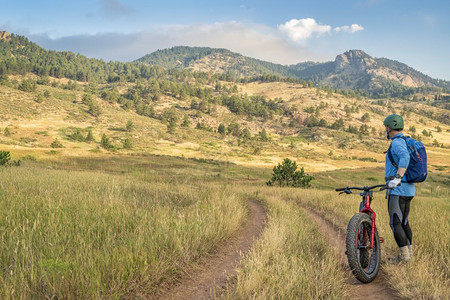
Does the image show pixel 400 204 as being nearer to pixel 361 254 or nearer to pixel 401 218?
pixel 401 218

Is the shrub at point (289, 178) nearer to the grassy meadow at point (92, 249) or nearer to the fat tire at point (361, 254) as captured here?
the grassy meadow at point (92, 249)

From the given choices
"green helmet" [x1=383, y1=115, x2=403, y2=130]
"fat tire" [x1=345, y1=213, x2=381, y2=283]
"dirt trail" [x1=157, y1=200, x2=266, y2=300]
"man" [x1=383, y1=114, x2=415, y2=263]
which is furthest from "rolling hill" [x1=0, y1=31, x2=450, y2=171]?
"man" [x1=383, y1=114, x2=415, y2=263]

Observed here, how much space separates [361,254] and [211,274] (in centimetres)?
296

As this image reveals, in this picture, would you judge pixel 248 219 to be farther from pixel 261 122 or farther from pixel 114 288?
pixel 261 122

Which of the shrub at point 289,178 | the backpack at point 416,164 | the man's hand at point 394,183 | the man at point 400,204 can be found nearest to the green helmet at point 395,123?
the man at point 400,204

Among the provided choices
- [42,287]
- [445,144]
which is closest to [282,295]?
[42,287]

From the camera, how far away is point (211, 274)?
474 centimetres

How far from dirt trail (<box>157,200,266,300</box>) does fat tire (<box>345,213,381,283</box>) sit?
1.94 m

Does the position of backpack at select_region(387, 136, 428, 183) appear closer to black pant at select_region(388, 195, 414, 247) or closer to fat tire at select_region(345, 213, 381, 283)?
black pant at select_region(388, 195, 414, 247)

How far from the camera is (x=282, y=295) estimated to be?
3.53 metres

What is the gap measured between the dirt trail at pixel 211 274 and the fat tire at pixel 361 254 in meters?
1.94

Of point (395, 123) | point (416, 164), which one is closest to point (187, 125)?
point (395, 123)

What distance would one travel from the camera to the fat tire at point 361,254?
470cm

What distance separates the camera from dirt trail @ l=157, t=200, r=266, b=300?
4035mm
